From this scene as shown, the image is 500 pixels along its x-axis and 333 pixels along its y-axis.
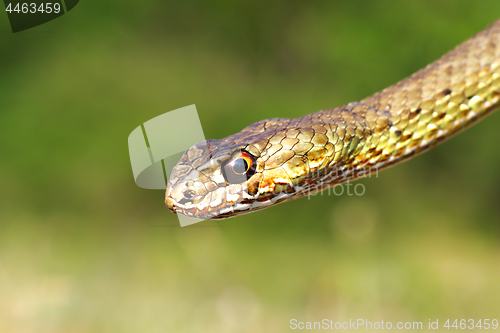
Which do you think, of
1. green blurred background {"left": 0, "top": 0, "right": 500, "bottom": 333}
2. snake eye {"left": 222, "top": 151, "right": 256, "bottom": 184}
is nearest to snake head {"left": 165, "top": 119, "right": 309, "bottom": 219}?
snake eye {"left": 222, "top": 151, "right": 256, "bottom": 184}

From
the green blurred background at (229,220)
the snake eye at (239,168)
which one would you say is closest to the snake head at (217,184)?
the snake eye at (239,168)

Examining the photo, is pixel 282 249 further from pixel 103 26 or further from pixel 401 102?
pixel 103 26

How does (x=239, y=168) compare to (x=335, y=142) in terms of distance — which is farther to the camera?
(x=335, y=142)

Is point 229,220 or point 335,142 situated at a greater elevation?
point 335,142

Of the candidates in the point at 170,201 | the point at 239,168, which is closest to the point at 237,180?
the point at 239,168

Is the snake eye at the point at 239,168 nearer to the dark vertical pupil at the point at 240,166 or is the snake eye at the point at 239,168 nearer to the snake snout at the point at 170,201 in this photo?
the dark vertical pupil at the point at 240,166

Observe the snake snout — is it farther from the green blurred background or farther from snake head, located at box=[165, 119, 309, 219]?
the green blurred background

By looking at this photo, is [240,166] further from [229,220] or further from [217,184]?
[229,220]
